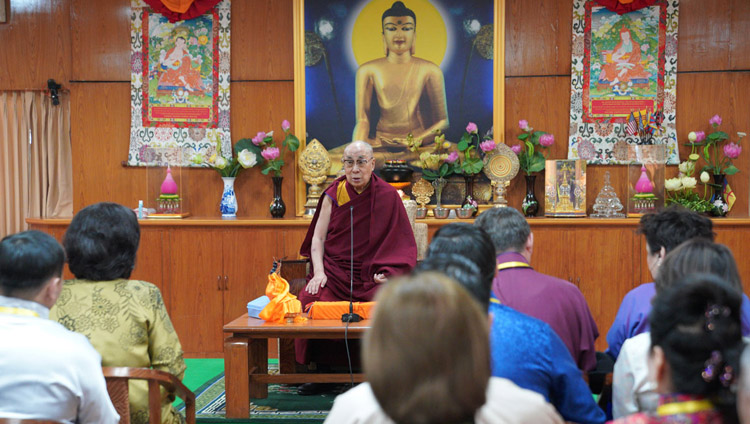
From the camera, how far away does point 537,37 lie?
6500mm

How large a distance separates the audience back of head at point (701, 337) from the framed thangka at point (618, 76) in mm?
5193

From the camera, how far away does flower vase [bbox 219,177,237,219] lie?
6.38 metres

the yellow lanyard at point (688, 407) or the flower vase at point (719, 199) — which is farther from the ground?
the flower vase at point (719, 199)

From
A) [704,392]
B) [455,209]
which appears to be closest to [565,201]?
[455,209]

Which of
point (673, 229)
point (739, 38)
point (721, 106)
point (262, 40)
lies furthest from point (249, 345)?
point (739, 38)

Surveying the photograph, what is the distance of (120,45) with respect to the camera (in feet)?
21.8

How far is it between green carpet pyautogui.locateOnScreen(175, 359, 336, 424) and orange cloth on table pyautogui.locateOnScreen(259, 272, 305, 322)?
0.56 metres

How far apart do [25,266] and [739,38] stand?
6.32 m

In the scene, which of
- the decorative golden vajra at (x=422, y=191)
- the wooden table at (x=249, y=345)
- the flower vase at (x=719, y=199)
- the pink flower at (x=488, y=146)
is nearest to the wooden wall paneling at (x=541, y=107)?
the pink flower at (x=488, y=146)

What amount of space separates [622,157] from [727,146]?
87 centimetres

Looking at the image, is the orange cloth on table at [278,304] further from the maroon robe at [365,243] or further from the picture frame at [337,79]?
the picture frame at [337,79]

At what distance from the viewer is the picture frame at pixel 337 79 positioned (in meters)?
6.47

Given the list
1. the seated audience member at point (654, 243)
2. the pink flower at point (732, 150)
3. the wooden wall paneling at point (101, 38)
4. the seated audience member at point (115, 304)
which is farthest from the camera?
the wooden wall paneling at point (101, 38)

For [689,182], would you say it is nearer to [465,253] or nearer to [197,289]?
[197,289]
